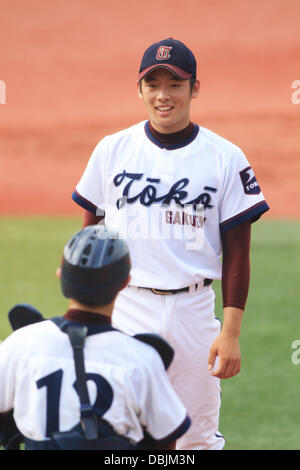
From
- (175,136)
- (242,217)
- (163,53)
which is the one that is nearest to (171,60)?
(163,53)

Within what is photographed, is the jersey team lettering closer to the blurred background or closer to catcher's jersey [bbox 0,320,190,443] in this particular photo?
catcher's jersey [bbox 0,320,190,443]

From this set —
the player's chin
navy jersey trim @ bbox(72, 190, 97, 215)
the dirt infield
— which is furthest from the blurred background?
the player's chin

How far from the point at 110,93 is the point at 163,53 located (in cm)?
1469

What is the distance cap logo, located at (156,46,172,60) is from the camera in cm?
300

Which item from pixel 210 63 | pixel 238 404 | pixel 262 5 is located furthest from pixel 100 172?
pixel 262 5

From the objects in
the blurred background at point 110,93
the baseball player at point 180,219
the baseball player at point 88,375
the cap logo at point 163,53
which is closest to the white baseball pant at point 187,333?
the baseball player at point 180,219

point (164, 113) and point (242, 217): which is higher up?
point (164, 113)

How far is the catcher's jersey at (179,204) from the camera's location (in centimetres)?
305

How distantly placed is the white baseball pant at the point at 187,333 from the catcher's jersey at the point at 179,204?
0.07 metres

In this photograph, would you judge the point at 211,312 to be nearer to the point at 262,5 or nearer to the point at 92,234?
the point at 92,234

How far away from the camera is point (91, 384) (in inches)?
84.7

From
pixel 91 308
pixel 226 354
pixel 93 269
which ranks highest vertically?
pixel 93 269

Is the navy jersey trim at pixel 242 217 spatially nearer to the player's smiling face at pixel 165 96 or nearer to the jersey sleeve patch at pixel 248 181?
the jersey sleeve patch at pixel 248 181

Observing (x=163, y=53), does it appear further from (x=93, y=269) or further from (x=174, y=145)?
(x=93, y=269)
